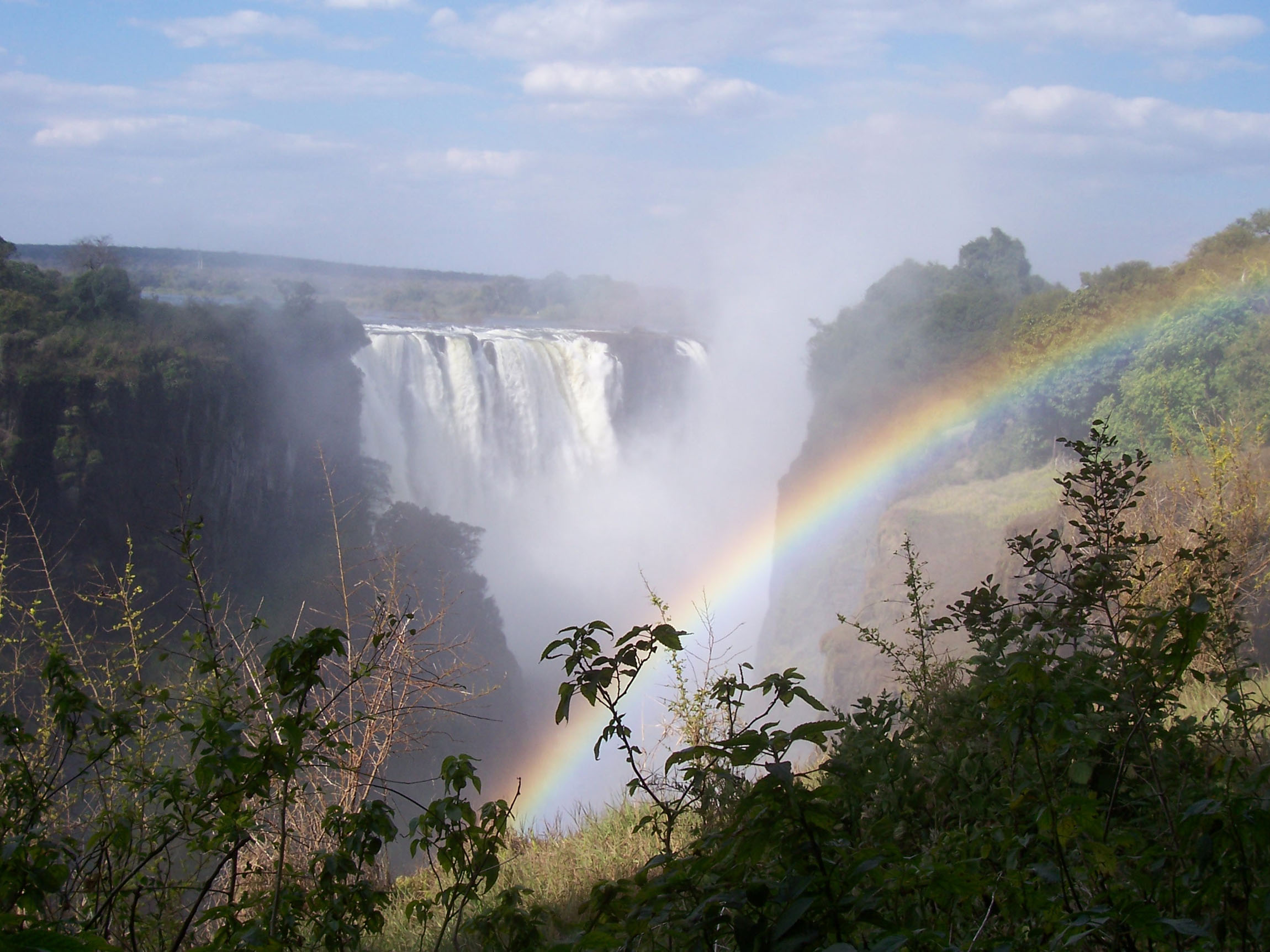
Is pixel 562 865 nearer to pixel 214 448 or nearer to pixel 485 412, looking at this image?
pixel 214 448

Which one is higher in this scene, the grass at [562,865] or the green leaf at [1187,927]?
the green leaf at [1187,927]

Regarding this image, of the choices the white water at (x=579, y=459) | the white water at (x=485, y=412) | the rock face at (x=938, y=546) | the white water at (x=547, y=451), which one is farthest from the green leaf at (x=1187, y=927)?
the white water at (x=485, y=412)

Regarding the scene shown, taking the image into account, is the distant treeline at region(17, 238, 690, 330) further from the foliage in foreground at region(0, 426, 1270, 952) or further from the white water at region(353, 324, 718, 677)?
the foliage in foreground at region(0, 426, 1270, 952)

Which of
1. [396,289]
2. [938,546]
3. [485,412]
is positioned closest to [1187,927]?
[938,546]

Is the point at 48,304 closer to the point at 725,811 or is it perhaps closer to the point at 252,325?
the point at 252,325

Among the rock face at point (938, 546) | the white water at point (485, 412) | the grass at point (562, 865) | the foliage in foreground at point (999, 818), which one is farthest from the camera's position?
the white water at point (485, 412)

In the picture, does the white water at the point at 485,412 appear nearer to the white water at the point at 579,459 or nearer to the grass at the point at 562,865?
the white water at the point at 579,459
